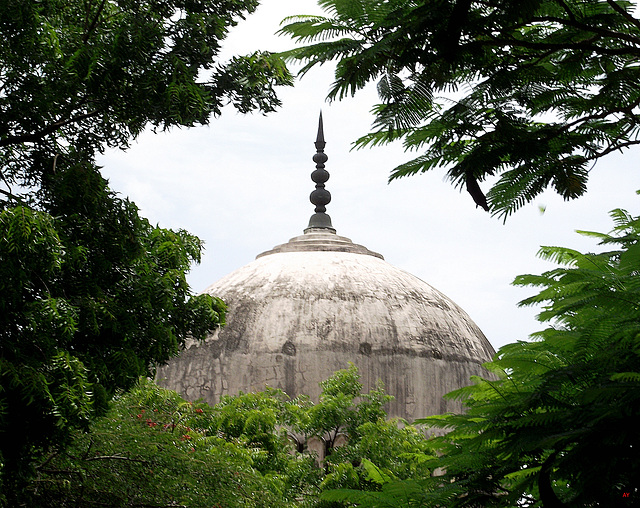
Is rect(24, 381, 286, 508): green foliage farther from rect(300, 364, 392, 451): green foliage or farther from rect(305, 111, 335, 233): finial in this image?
rect(305, 111, 335, 233): finial

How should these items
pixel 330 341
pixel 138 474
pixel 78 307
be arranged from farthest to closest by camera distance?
pixel 330 341, pixel 138 474, pixel 78 307

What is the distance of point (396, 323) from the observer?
1630cm

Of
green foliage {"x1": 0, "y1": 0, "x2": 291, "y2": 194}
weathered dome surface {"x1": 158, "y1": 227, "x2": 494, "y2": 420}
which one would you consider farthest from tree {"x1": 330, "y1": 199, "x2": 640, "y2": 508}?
weathered dome surface {"x1": 158, "y1": 227, "x2": 494, "y2": 420}

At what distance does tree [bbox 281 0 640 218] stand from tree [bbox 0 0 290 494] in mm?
3642

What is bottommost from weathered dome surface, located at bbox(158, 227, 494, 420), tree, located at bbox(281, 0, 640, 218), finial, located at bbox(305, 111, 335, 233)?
tree, located at bbox(281, 0, 640, 218)

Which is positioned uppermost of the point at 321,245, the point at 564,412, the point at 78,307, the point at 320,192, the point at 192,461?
the point at 320,192

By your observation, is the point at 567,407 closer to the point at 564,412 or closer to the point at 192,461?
the point at 564,412

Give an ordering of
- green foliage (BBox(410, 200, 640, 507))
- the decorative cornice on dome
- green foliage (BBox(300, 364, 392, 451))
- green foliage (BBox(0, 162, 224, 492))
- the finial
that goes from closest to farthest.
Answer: green foliage (BBox(410, 200, 640, 507)) < green foliage (BBox(0, 162, 224, 492)) < green foliage (BBox(300, 364, 392, 451)) < the decorative cornice on dome < the finial

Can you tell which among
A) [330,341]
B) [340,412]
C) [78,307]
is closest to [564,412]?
[78,307]

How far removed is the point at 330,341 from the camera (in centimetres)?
1579

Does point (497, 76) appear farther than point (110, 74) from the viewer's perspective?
No

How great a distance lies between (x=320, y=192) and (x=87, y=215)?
14.3 meters

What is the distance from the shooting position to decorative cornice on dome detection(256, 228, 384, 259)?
18.9 metres

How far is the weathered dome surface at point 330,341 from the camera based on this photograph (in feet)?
51.1
